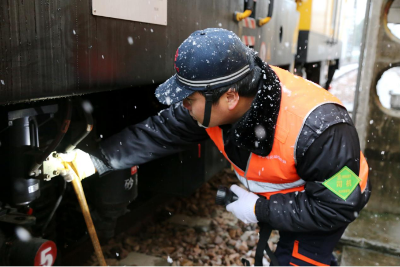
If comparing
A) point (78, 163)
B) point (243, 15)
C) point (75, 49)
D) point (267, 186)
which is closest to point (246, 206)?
point (267, 186)

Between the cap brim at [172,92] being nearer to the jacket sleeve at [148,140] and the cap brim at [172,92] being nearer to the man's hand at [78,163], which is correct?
the jacket sleeve at [148,140]

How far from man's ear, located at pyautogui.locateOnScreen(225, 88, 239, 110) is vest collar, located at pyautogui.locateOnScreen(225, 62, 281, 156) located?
75mm

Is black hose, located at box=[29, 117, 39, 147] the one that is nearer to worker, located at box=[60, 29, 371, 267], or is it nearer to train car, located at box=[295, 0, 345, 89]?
worker, located at box=[60, 29, 371, 267]

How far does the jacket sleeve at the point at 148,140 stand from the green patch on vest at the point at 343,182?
802mm

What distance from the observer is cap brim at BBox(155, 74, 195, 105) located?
1.69 metres

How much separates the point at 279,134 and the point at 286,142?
0.05 meters

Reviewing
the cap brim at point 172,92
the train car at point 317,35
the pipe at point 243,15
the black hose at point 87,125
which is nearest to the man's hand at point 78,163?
the black hose at point 87,125

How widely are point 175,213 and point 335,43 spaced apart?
7579mm

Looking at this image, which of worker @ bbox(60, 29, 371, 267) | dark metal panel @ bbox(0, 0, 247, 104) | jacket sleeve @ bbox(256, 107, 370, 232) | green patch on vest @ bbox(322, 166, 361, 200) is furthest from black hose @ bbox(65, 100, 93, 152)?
green patch on vest @ bbox(322, 166, 361, 200)

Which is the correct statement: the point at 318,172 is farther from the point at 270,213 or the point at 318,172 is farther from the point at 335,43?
the point at 335,43

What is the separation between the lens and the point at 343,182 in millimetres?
1698

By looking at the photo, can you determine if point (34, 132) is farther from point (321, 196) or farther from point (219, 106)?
point (321, 196)

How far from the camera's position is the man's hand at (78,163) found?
6.77 feet

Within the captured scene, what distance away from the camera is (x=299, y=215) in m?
1.82
